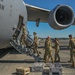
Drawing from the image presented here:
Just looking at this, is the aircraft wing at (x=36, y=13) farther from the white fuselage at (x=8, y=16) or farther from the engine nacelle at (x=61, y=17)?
the white fuselage at (x=8, y=16)

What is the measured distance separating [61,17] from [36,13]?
9.85 ft

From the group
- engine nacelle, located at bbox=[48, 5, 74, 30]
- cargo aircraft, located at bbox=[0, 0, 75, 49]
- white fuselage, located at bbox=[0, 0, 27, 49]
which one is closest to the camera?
white fuselage, located at bbox=[0, 0, 27, 49]

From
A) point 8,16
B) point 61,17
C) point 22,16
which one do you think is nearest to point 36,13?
point 61,17

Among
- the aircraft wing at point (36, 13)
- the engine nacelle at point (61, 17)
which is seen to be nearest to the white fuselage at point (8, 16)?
the engine nacelle at point (61, 17)

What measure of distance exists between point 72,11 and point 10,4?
4.85 m

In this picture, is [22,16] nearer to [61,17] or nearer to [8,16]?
[8,16]

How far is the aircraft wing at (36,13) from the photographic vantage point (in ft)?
51.0

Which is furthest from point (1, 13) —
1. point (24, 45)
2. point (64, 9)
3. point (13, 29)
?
point (64, 9)

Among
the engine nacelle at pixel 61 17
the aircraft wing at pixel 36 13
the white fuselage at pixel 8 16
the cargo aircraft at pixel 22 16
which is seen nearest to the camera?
the white fuselage at pixel 8 16

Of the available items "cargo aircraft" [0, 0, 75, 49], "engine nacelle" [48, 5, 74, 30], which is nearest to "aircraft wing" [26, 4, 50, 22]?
"cargo aircraft" [0, 0, 75, 49]

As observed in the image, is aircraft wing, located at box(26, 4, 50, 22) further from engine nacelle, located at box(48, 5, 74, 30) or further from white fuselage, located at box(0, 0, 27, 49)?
white fuselage, located at box(0, 0, 27, 49)

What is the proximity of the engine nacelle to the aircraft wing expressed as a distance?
1720 millimetres

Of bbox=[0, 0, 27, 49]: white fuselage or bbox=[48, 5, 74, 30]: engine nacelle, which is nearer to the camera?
bbox=[0, 0, 27, 49]: white fuselage

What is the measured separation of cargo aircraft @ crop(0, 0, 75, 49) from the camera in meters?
9.97
